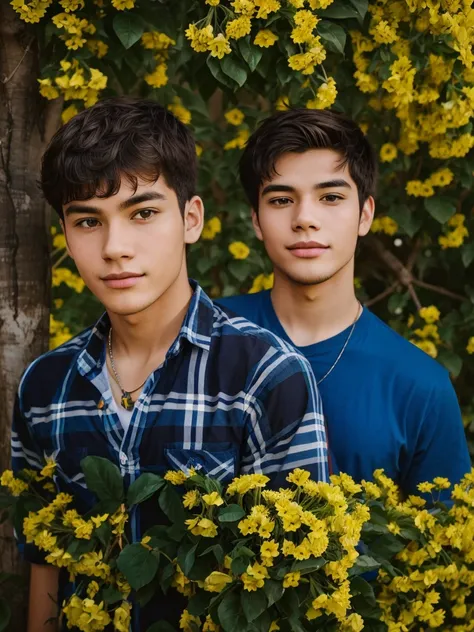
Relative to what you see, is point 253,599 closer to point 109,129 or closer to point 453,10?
point 109,129

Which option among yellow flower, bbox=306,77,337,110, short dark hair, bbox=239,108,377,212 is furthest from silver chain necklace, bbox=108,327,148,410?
yellow flower, bbox=306,77,337,110

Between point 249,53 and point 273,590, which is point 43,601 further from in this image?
point 249,53

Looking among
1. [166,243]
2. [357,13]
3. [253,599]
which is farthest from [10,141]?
[253,599]

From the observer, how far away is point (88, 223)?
1.96 metres

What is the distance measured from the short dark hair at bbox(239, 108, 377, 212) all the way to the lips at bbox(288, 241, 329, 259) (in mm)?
204

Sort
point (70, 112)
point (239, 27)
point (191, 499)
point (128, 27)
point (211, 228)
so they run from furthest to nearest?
point (211, 228), point (70, 112), point (128, 27), point (239, 27), point (191, 499)

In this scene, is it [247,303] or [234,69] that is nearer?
[234,69]

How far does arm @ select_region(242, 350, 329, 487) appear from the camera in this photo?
1.88 metres

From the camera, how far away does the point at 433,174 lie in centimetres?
301

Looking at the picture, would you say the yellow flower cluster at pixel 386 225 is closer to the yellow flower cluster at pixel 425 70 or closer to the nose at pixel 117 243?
the yellow flower cluster at pixel 425 70

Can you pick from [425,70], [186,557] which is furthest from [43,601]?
[425,70]

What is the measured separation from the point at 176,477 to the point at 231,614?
0.28m

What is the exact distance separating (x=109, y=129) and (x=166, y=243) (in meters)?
0.27

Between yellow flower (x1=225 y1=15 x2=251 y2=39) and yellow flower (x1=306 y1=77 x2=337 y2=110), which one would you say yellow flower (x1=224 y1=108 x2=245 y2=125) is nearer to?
yellow flower (x1=306 y1=77 x2=337 y2=110)
